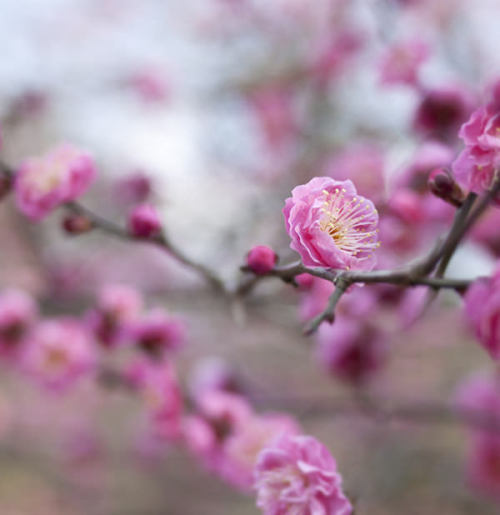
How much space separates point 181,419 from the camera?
96cm

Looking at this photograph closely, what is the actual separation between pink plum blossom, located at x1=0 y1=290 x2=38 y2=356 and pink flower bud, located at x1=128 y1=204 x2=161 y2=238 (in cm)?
57

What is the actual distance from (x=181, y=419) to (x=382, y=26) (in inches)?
36.2

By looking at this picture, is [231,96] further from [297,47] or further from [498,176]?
[498,176]

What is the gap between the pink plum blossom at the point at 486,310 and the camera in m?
0.46

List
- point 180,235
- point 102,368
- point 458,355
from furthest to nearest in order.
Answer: point 458,355, point 180,235, point 102,368

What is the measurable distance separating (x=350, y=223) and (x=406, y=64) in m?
0.52

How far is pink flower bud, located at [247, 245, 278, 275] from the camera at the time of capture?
521 millimetres

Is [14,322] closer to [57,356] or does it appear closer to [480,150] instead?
[57,356]

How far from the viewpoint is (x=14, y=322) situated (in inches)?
43.7

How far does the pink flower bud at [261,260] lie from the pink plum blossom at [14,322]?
74cm

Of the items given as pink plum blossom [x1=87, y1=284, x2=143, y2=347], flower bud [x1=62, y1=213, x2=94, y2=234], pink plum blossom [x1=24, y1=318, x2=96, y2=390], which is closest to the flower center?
flower bud [x1=62, y1=213, x2=94, y2=234]

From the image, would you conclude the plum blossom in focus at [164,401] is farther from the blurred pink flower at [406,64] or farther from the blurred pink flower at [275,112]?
the blurred pink flower at [275,112]

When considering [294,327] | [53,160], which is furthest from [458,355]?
[53,160]

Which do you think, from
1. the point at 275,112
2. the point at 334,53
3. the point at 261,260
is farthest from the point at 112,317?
the point at 275,112
